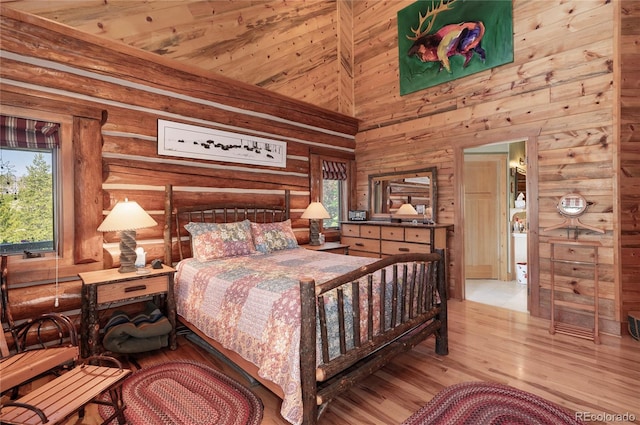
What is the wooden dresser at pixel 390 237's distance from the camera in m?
4.27

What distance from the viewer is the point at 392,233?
4.68m

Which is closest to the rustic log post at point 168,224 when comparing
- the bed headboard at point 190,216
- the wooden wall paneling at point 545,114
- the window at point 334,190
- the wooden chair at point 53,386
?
the bed headboard at point 190,216

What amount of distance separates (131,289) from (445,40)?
505cm

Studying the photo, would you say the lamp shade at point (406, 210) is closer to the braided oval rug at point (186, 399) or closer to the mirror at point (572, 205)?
the mirror at point (572, 205)

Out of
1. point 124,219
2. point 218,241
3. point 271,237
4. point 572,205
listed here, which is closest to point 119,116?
point 124,219

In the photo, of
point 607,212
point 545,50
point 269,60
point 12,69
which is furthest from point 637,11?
point 12,69

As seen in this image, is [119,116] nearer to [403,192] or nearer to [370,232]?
[370,232]

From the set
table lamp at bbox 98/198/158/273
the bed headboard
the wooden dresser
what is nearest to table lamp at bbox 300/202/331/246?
the bed headboard

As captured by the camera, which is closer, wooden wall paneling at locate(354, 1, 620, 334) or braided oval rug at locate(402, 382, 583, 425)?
braided oval rug at locate(402, 382, 583, 425)

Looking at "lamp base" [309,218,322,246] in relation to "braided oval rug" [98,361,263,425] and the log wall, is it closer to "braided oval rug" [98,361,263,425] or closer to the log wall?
the log wall

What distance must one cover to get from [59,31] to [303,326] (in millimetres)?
3486

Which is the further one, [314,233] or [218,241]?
[314,233]

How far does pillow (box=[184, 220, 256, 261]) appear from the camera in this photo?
132 inches

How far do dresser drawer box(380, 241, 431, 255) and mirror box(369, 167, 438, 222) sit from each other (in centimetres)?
63
